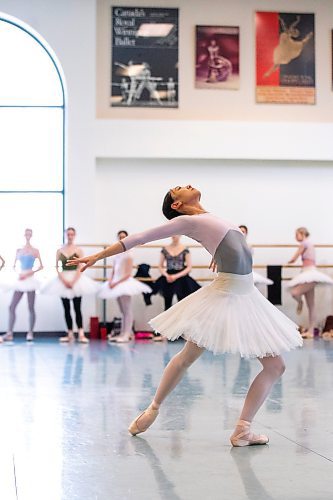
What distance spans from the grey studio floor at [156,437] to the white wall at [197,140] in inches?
194

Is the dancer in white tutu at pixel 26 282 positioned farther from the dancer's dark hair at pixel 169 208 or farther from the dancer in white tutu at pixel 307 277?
the dancer's dark hair at pixel 169 208

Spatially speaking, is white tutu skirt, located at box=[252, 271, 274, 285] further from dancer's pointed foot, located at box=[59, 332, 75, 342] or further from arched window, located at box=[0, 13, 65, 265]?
arched window, located at box=[0, 13, 65, 265]

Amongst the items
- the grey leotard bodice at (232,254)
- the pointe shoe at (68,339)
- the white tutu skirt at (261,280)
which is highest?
the grey leotard bodice at (232,254)

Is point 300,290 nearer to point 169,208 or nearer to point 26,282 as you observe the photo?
point 26,282

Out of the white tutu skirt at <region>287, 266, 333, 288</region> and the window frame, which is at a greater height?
the window frame

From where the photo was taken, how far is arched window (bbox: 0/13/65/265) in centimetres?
1226

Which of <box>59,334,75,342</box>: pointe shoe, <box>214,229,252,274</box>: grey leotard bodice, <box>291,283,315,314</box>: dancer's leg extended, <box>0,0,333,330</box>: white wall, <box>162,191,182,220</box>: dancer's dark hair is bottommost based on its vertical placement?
<box>59,334,75,342</box>: pointe shoe

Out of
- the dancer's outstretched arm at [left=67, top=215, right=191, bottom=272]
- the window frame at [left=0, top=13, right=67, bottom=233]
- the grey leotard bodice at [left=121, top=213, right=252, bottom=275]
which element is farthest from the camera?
the window frame at [left=0, top=13, right=67, bottom=233]

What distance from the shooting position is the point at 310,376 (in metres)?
6.79

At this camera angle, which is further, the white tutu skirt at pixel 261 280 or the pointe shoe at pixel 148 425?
the white tutu skirt at pixel 261 280

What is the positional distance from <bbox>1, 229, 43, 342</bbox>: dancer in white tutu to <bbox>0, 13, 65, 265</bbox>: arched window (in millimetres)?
894

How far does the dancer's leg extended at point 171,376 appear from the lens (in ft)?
13.3

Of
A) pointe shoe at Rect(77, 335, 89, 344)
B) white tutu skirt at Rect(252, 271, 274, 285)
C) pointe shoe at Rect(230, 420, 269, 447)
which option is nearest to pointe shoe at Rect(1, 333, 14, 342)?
pointe shoe at Rect(77, 335, 89, 344)


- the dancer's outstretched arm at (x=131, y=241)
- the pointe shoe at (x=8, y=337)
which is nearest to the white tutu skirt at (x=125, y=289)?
the pointe shoe at (x=8, y=337)
